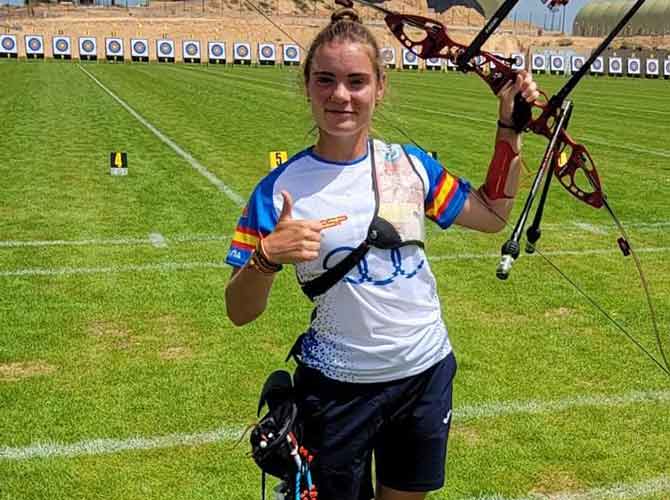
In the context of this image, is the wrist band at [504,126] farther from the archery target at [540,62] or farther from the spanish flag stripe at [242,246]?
the archery target at [540,62]

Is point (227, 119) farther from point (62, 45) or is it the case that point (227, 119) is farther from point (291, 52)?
point (62, 45)

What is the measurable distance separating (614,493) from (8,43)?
5512cm

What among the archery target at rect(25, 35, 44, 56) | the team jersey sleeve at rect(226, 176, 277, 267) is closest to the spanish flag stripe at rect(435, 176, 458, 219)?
the team jersey sleeve at rect(226, 176, 277, 267)

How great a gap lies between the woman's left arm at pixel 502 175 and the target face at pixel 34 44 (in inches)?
2197

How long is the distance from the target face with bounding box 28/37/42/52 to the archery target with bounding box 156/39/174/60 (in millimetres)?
7476

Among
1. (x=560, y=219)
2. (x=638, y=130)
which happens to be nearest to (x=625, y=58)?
(x=638, y=130)

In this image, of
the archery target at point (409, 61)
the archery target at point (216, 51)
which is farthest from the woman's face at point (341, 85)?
the archery target at point (216, 51)

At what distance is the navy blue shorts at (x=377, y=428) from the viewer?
86.3 inches

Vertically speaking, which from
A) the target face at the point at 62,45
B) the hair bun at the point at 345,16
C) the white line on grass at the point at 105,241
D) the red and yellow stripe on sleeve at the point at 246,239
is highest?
Result: the hair bun at the point at 345,16

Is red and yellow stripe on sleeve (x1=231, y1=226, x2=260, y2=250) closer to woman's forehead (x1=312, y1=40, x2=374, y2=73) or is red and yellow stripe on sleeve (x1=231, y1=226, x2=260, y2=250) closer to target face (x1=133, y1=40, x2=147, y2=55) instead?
woman's forehead (x1=312, y1=40, x2=374, y2=73)

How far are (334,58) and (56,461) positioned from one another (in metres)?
2.31

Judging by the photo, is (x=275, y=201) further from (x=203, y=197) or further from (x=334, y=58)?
(x=203, y=197)

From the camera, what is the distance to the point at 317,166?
7.02 feet

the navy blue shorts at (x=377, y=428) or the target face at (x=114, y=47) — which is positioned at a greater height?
the navy blue shorts at (x=377, y=428)
